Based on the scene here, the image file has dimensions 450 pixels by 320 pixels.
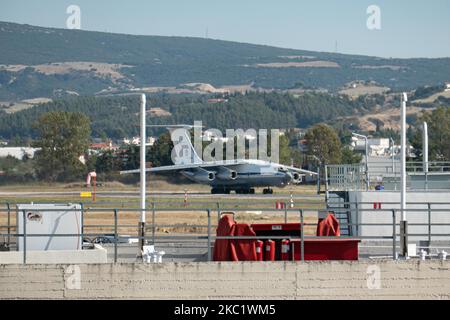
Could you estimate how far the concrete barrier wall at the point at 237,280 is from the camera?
14508mm

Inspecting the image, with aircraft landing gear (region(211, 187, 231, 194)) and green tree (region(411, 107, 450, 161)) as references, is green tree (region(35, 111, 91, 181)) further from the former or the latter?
green tree (region(411, 107, 450, 161))

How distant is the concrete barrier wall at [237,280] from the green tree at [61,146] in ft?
231

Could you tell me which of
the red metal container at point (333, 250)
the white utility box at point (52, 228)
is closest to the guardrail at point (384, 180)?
the white utility box at point (52, 228)

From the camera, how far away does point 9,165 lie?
85625 millimetres

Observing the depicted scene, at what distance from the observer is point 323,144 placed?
105625 millimetres

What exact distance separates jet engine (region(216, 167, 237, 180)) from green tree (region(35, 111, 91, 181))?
14.3 meters

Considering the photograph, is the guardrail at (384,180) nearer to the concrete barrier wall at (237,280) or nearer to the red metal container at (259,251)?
the red metal container at (259,251)

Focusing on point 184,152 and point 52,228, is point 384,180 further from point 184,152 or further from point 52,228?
point 184,152

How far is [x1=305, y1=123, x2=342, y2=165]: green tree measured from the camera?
10469cm

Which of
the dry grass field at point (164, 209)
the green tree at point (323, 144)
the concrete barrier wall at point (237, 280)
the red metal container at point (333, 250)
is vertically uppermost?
the green tree at point (323, 144)

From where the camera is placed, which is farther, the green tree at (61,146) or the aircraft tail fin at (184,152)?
the aircraft tail fin at (184,152)
